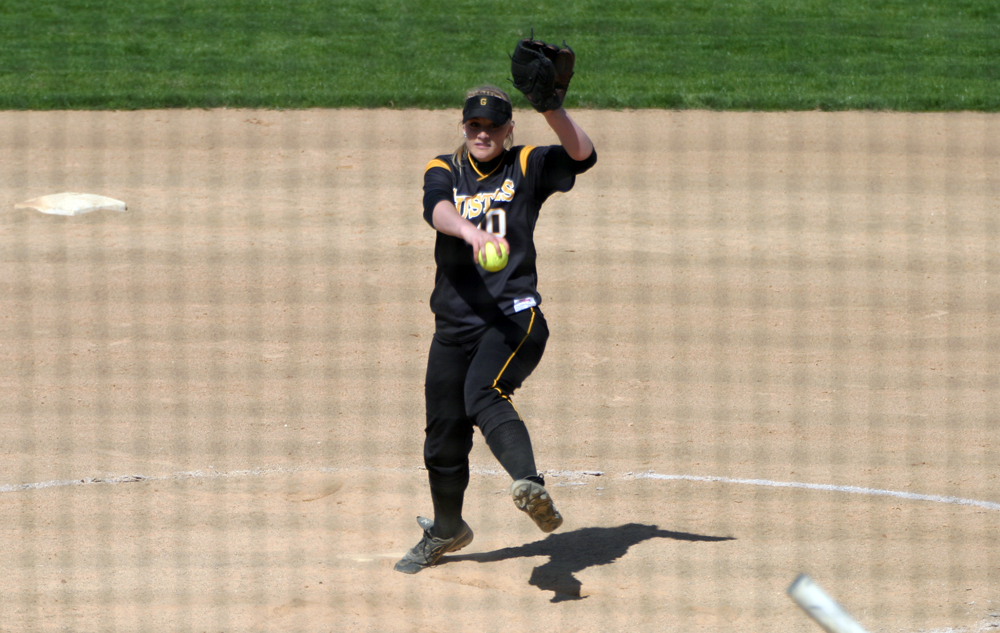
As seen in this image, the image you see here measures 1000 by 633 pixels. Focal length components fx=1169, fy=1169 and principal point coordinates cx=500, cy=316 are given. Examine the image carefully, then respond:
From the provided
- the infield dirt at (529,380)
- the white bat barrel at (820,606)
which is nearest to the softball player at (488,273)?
the infield dirt at (529,380)

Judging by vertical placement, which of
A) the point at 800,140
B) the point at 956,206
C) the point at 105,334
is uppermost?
the point at 800,140

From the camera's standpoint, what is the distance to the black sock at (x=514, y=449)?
12.9ft

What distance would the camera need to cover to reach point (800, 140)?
11531mm

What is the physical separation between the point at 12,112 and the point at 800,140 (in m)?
8.04

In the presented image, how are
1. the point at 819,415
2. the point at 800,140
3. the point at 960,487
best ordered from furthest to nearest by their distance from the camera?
the point at 800,140 → the point at 819,415 → the point at 960,487

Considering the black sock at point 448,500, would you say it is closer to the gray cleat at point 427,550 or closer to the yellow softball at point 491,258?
the gray cleat at point 427,550

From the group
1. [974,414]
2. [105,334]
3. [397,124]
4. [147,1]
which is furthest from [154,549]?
[147,1]

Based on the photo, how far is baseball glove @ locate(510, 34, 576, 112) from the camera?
13.3 feet

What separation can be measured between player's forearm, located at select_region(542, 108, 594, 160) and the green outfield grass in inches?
330

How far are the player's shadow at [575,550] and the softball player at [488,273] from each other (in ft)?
1.91

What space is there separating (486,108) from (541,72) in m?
0.26

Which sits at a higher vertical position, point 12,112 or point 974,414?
point 12,112

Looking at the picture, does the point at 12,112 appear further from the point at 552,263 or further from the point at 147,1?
the point at 552,263

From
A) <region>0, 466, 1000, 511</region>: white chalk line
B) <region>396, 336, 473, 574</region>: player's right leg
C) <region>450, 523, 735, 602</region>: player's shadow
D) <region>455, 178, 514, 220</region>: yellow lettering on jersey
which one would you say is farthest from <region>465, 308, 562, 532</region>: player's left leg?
<region>0, 466, 1000, 511</region>: white chalk line
